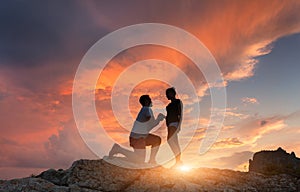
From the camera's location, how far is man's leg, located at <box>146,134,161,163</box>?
13.7m

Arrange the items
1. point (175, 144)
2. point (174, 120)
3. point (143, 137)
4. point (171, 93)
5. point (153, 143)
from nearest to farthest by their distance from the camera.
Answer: point (143, 137)
point (153, 143)
point (175, 144)
point (174, 120)
point (171, 93)

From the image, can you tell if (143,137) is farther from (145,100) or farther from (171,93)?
(171,93)

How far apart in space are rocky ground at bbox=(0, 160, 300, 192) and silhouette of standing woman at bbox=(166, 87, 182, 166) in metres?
1.05

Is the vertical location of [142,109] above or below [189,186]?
above

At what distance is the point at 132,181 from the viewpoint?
41.5 feet

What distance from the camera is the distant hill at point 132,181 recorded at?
11.8m

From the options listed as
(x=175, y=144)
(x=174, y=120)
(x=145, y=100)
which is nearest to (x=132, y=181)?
(x=175, y=144)

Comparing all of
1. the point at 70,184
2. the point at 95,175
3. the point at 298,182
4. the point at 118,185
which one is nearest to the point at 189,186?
the point at 118,185

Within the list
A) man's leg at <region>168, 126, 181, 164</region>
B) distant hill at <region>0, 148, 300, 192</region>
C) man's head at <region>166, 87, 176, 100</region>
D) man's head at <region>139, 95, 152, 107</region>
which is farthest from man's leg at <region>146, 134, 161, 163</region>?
man's head at <region>166, 87, 176, 100</region>

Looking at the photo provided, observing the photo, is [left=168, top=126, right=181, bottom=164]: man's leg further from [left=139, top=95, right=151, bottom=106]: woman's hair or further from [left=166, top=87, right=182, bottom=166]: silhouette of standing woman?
[left=139, top=95, right=151, bottom=106]: woman's hair

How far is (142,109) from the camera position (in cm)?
1367

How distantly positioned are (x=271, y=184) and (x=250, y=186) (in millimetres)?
1192

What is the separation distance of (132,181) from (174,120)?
142 inches

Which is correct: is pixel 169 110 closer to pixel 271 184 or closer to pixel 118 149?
pixel 118 149
